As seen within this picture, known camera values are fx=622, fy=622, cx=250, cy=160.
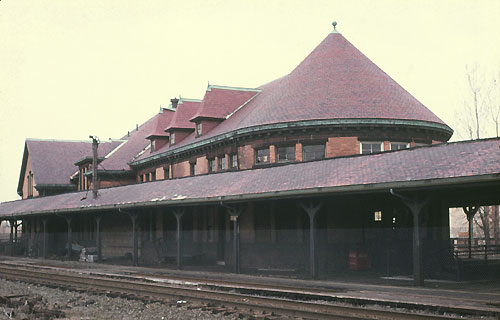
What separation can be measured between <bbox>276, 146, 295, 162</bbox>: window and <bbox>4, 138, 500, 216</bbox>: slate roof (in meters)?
3.07

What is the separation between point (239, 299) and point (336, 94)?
663 inches

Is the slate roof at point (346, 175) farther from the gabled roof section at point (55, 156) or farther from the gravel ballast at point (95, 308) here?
the gabled roof section at point (55, 156)

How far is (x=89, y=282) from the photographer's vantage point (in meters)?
21.2

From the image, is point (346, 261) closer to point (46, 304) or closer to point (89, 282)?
point (89, 282)

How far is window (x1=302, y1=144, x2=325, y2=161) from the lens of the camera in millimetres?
28797

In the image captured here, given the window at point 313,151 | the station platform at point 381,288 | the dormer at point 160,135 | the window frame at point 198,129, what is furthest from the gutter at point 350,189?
the dormer at point 160,135

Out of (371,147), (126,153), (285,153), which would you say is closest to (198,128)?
(285,153)

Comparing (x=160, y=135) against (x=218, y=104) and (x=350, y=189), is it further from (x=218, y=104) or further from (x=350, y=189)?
(x=350, y=189)

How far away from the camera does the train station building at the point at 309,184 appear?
19.1 metres

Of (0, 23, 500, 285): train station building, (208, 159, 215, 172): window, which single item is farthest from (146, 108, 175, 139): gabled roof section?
(208, 159, 215, 172): window

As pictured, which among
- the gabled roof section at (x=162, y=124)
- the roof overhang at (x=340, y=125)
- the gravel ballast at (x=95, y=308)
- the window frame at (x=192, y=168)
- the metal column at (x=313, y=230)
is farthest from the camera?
the gabled roof section at (x=162, y=124)

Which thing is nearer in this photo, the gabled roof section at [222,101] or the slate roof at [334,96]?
the slate roof at [334,96]

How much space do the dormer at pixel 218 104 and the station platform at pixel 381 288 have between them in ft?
46.1

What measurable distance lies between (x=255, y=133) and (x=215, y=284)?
11.7m
